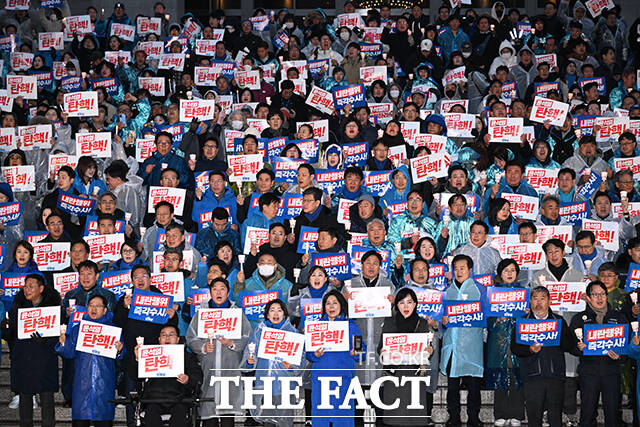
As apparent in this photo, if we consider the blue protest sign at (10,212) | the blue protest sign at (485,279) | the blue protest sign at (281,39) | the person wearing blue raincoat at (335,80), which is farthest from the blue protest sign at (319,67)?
the blue protest sign at (485,279)

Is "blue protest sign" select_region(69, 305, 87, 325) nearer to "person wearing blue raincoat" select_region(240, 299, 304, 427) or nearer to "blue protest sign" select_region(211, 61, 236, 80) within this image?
"person wearing blue raincoat" select_region(240, 299, 304, 427)

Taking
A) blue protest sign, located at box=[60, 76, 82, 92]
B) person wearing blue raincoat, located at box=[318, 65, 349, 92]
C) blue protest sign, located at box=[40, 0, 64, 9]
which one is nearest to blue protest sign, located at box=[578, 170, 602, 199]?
person wearing blue raincoat, located at box=[318, 65, 349, 92]

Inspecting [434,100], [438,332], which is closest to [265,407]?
[438,332]

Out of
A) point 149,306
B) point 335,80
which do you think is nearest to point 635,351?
point 149,306

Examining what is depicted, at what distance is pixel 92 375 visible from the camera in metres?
9.86

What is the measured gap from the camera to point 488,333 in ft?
34.0

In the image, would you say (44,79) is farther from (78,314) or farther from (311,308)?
(311,308)

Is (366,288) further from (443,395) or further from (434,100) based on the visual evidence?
→ (434,100)

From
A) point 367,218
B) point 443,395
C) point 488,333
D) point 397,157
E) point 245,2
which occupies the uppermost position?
point 245,2

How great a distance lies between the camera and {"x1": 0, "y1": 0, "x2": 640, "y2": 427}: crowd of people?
32.6 ft

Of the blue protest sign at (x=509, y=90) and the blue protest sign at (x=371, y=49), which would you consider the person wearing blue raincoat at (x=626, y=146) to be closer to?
the blue protest sign at (x=509, y=90)

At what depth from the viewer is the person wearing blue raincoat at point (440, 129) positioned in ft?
45.9

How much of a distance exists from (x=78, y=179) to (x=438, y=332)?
17.0ft

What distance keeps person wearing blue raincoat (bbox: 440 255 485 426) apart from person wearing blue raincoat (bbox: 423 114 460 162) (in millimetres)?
3853
